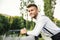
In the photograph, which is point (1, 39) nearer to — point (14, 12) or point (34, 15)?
point (14, 12)

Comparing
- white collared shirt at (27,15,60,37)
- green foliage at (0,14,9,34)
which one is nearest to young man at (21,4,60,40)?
white collared shirt at (27,15,60,37)

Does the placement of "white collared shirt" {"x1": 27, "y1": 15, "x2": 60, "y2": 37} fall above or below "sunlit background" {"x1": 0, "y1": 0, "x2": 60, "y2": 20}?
below

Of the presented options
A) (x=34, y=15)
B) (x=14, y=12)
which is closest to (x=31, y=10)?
(x=34, y=15)

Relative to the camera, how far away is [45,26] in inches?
55.2

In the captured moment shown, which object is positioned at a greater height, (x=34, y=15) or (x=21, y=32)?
(x=34, y=15)

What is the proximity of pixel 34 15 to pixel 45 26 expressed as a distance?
152mm

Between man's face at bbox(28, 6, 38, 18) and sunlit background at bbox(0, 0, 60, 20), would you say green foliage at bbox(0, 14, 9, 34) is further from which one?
man's face at bbox(28, 6, 38, 18)

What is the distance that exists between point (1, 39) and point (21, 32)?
21 centimetres

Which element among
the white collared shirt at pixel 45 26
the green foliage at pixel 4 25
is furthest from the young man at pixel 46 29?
the green foliage at pixel 4 25

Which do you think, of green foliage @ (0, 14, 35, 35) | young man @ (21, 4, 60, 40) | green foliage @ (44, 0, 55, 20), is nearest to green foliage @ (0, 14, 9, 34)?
green foliage @ (0, 14, 35, 35)

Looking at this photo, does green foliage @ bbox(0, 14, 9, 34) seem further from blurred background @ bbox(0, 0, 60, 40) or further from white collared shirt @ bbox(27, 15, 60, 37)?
white collared shirt @ bbox(27, 15, 60, 37)

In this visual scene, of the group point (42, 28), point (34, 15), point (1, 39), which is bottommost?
point (1, 39)

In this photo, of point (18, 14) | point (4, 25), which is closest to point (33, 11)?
point (18, 14)

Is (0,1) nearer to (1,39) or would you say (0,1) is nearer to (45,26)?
(1,39)
